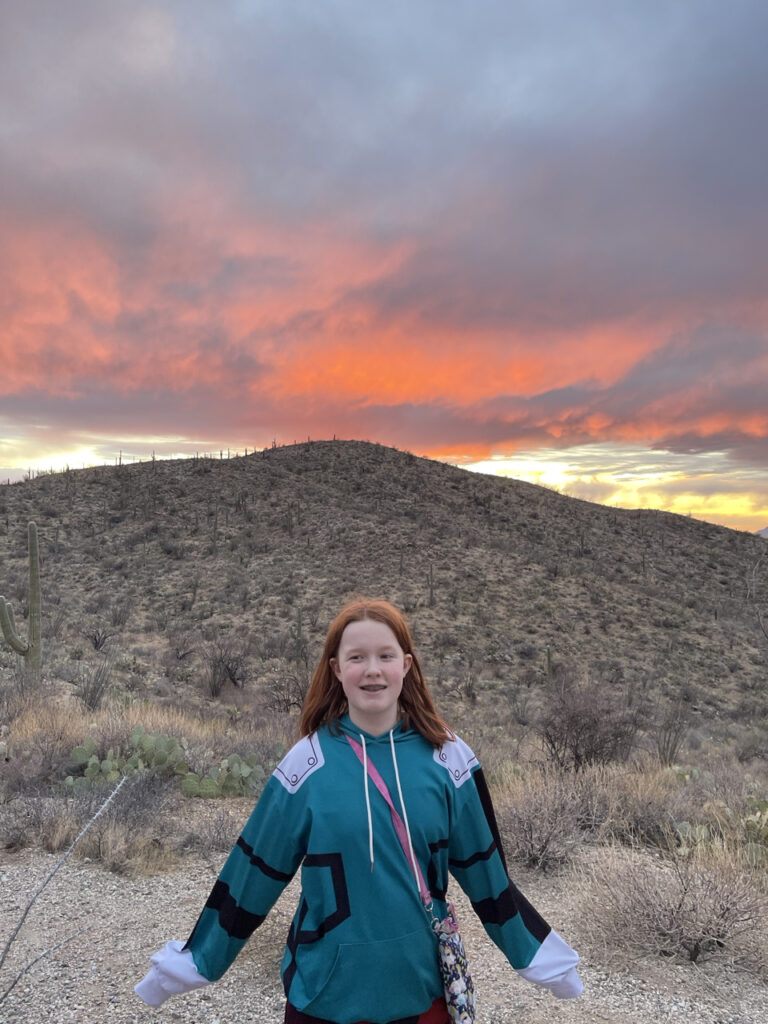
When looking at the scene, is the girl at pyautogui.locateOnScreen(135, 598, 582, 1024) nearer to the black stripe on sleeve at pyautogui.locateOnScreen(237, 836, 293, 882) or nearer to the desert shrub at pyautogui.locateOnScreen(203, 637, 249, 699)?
the black stripe on sleeve at pyautogui.locateOnScreen(237, 836, 293, 882)

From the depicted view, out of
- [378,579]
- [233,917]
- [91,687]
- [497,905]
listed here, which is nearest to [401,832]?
[497,905]

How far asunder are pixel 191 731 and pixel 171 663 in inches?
429

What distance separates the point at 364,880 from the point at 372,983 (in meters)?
0.26

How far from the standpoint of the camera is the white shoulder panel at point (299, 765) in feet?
6.68

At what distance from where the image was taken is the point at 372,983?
6.09ft

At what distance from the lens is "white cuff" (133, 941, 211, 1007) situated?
6.66 feet

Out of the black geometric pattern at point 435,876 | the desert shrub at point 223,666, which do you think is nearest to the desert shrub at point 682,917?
the black geometric pattern at point 435,876

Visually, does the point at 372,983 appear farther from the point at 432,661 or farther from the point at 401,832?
the point at 432,661

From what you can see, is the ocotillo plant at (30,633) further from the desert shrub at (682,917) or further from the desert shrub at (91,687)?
the desert shrub at (682,917)

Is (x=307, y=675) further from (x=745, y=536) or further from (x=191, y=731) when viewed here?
(x=745, y=536)

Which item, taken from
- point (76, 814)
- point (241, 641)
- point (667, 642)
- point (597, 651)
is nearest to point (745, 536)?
point (667, 642)

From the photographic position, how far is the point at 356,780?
2.00 m

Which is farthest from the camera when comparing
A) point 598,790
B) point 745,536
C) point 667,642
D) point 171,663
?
point 745,536

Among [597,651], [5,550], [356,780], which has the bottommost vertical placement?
[597,651]
